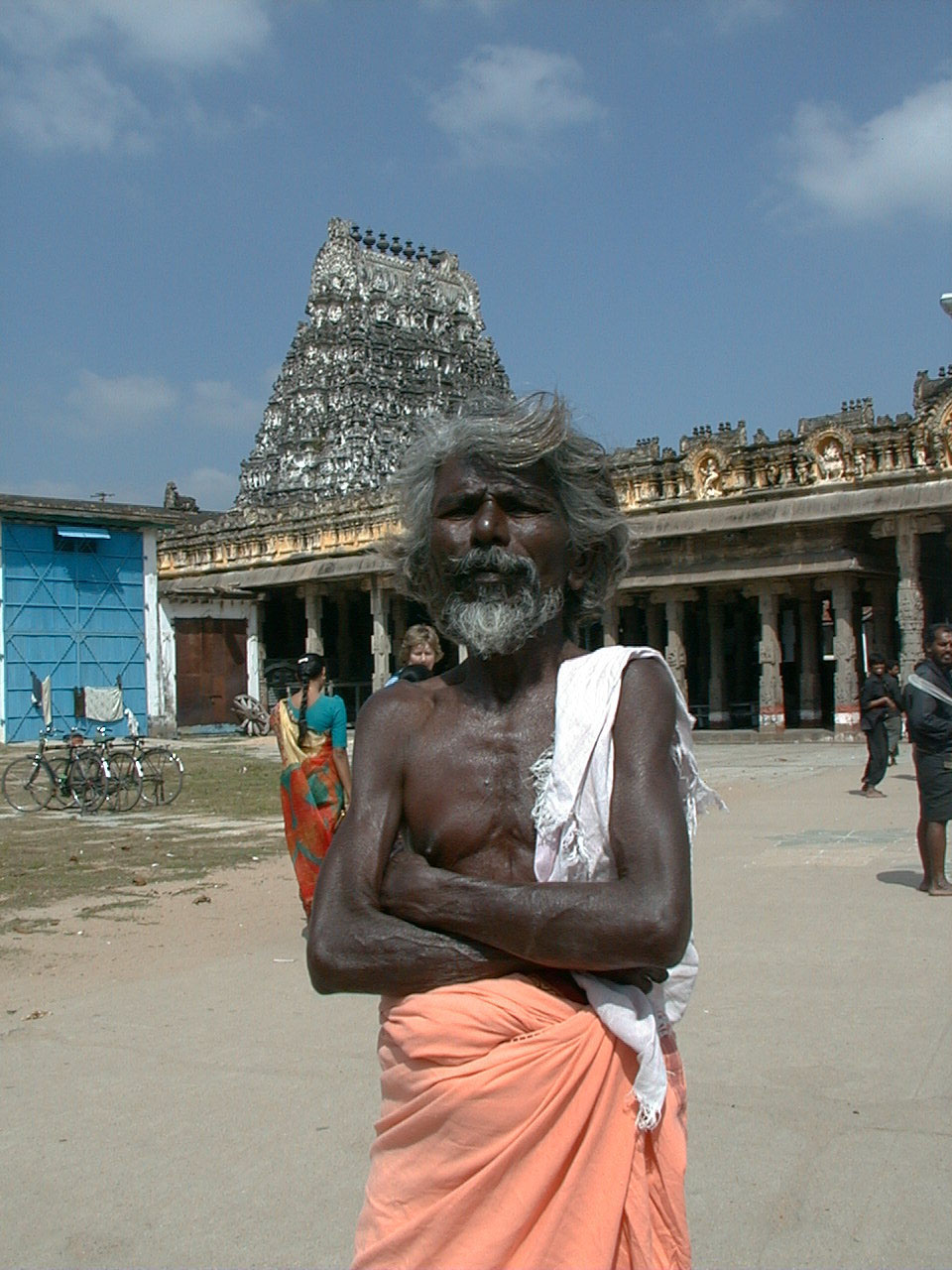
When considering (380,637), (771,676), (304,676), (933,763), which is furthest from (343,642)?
(933,763)

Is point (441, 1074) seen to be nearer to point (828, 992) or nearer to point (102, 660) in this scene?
point (828, 992)

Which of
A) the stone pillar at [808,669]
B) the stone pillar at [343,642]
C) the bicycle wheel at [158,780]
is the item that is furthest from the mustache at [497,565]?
the stone pillar at [343,642]

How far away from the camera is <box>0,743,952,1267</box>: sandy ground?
335 cm

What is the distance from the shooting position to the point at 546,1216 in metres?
1.89

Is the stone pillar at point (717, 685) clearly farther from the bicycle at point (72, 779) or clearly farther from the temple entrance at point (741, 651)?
the bicycle at point (72, 779)

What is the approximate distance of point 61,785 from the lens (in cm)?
1477

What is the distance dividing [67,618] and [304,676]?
854 inches

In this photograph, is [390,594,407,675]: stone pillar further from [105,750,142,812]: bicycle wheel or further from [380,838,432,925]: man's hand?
[380,838,432,925]: man's hand

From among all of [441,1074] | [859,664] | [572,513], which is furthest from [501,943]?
[859,664]

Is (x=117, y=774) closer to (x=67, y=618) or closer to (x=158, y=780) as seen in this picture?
(x=158, y=780)

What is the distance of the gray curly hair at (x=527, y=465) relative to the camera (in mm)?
2219

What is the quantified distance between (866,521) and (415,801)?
22.5 m

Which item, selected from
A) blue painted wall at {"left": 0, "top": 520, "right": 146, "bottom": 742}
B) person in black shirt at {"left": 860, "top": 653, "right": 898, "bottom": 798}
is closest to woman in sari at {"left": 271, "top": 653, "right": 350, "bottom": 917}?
person in black shirt at {"left": 860, "top": 653, "right": 898, "bottom": 798}

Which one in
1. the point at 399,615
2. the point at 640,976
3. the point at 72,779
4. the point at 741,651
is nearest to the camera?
the point at 640,976
